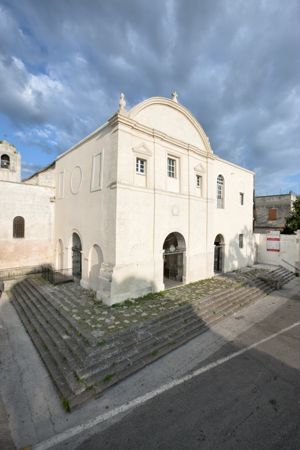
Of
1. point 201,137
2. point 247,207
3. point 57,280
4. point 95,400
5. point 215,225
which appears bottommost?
point 95,400

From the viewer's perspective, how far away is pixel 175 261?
15.4 meters

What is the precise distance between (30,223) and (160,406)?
48.9 ft

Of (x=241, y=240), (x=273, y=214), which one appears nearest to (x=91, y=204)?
(x=241, y=240)

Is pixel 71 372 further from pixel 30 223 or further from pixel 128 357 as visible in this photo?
pixel 30 223

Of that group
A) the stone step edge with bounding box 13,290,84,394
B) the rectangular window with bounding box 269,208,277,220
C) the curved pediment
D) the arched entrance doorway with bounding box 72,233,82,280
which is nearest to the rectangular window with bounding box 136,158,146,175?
the curved pediment

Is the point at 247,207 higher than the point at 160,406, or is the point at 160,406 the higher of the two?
the point at 247,207

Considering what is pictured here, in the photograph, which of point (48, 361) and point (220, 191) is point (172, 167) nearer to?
point (220, 191)

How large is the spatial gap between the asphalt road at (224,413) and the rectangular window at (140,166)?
28.1 feet

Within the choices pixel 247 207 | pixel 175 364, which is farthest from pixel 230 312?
pixel 247 207

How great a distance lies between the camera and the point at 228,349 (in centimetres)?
814

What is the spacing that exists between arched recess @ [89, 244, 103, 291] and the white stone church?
0.18ft

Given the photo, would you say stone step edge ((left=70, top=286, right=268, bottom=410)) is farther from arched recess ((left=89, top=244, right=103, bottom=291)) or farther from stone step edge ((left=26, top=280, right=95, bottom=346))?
arched recess ((left=89, top=244, right=103, bottom=291))

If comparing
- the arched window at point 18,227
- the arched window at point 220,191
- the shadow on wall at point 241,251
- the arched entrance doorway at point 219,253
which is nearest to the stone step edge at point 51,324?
the arched window at point 18,227

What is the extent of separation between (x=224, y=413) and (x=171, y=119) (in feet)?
42.9
